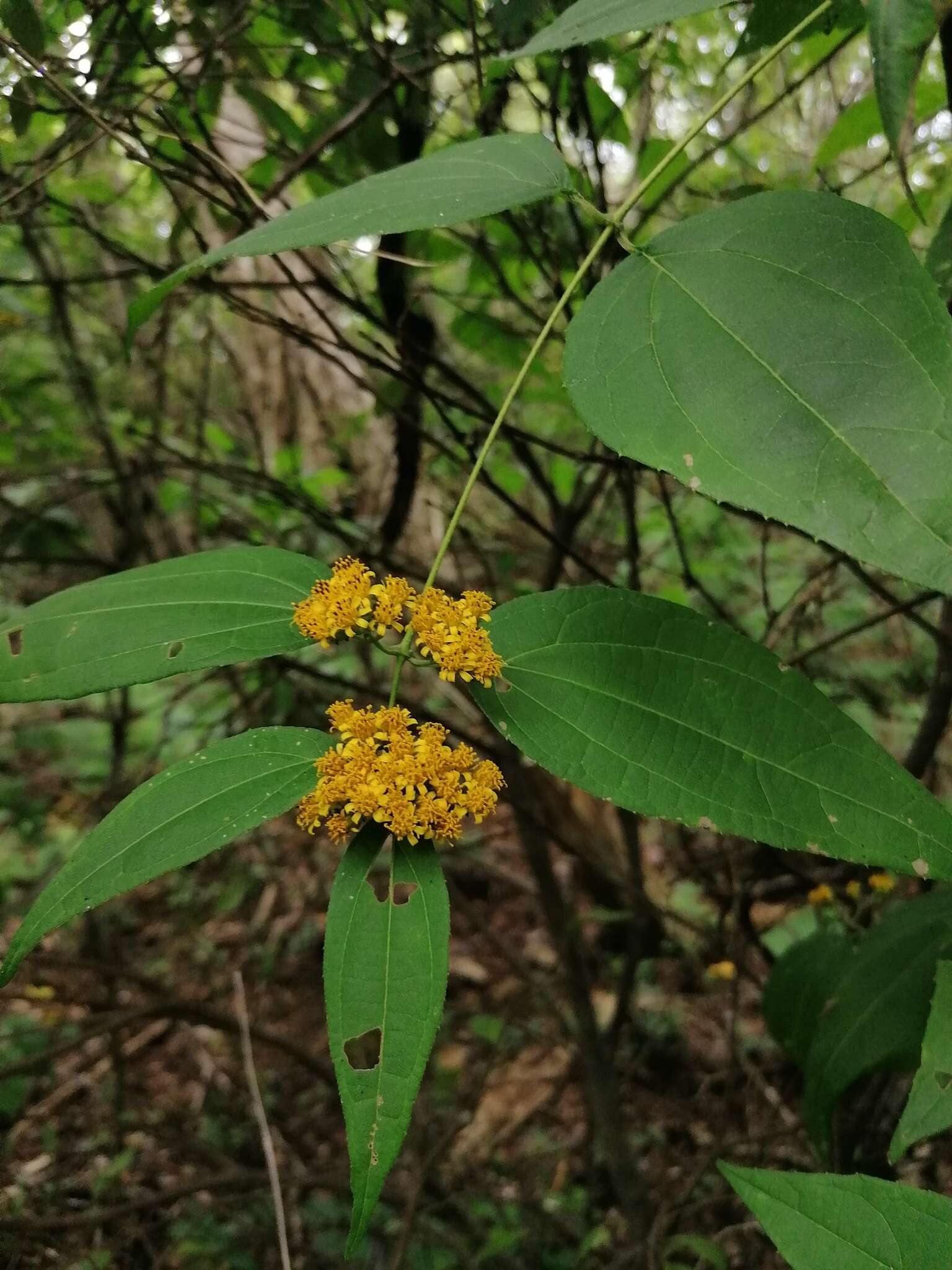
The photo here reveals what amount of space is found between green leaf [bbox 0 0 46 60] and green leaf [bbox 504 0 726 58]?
79 cm

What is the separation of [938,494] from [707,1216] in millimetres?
1809

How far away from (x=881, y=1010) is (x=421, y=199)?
1.07m

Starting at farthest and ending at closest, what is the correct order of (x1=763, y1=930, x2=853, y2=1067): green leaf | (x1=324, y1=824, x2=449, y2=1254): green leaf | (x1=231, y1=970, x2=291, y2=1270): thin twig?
(x1=763, y1=930, x2=853, y2=1067): green leaf
(x1=231, y1=970, x2=291, y2=1270): thin twig
(x1=324, y1=824, x2=449, y2=1254): green leaf

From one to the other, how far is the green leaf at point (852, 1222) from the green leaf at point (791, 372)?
0.53 m

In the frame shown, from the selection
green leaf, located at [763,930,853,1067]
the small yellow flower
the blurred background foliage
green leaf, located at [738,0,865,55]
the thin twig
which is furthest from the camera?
the blurred background foliage

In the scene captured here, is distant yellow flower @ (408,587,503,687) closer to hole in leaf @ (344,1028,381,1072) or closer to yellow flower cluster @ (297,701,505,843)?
yellow flower cluster @ (297,701,505,843)

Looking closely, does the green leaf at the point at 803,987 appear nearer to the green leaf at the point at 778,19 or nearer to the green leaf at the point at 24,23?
the green leaf at the point at 778,19

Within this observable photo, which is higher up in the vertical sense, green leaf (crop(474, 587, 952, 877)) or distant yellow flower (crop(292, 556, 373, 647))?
distant yellow flower (crop(292, 556, 373, 647))

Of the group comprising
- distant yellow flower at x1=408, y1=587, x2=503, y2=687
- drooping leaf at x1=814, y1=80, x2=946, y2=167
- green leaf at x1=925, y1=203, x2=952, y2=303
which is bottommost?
distant yellow flower at x1=408, y1=587, x2=503, y2=687

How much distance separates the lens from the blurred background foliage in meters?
1.40

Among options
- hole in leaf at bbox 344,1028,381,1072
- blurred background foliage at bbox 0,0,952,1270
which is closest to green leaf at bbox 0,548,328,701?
hole in leaf at bbox 344,1028,381,1072

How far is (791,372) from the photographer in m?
0.64

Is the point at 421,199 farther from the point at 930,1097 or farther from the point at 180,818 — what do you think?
the point at 930,1097

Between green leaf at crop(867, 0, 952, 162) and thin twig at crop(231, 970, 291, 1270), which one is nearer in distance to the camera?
green leaf at crop(867, 0, 952, 162)
